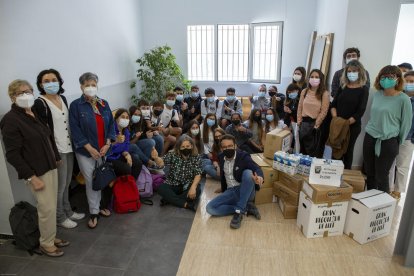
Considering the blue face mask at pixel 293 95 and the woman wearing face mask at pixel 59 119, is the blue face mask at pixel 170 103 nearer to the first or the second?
the blue face mask at pixel 293 95

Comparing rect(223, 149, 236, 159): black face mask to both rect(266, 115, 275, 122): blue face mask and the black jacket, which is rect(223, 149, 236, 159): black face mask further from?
rect(266, 115, 275, 122): blue face mask

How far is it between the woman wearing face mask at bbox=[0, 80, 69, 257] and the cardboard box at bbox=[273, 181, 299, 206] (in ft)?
7.79

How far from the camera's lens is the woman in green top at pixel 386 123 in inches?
116

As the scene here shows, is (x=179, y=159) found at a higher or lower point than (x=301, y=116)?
lower

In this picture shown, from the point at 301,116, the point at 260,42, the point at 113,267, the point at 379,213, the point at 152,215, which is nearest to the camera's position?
the point at 113,267

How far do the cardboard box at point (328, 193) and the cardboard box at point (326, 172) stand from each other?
0.06 m

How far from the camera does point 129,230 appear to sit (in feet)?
10.1

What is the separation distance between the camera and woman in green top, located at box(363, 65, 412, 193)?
295 cm

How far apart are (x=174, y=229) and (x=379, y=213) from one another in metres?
2.03

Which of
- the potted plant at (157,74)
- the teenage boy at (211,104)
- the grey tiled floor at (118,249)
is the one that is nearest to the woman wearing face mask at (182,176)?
the grey tiled floor at (118,249)

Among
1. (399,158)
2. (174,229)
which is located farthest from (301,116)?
(174,229)

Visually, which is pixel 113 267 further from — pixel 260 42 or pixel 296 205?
pixel 260 42

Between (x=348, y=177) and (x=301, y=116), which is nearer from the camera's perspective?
(x=348, y=177)

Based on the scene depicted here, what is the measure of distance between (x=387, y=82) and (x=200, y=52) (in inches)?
193
